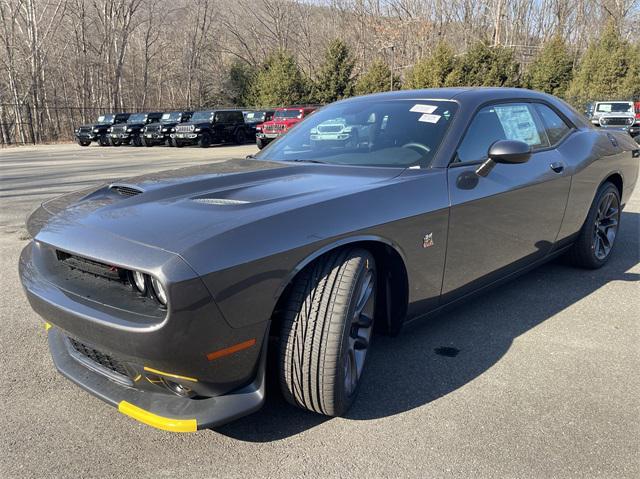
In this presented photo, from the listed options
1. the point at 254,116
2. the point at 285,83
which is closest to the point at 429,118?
the point at 254,116

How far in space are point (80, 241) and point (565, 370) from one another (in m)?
2.49

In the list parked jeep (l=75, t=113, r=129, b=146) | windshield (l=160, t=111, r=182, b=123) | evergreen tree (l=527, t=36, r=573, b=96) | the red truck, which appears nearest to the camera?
the red truck

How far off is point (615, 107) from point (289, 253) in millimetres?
21953

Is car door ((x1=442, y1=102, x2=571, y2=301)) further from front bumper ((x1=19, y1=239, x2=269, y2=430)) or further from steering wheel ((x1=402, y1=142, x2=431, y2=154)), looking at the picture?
front bumper ((x1=19, y1=239, x2=269, y2=430))

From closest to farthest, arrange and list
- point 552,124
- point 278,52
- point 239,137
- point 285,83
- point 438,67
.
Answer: point 552,124 → point 239,137 → point 438,67 → point 285,83 → point 278,52

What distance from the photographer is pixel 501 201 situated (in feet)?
9.96

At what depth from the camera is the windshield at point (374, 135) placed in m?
2.94

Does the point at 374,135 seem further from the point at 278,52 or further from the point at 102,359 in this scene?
the point at 278,52

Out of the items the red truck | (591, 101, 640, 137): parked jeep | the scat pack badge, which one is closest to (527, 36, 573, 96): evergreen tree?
(591, 101, 640, 137): parked jeep

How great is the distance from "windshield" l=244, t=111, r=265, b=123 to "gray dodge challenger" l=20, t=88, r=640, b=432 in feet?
72.6

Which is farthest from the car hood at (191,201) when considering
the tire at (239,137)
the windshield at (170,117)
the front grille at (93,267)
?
the windshield at (170,117)

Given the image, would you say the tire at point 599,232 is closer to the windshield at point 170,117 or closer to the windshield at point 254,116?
the windshield at point 254,116

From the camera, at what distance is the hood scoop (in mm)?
2527

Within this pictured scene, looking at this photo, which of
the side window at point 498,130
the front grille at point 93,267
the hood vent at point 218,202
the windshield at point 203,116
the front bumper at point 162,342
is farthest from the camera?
the windshield at point 203,116
